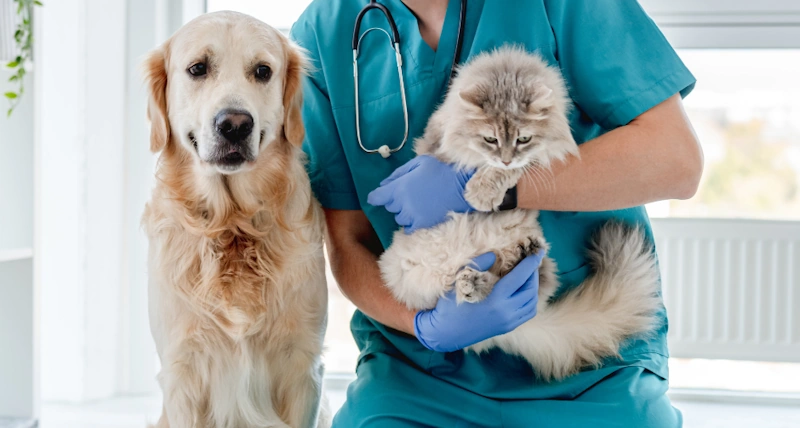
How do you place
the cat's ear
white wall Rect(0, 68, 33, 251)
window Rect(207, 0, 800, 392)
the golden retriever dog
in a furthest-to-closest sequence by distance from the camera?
window Rect(207, 0, 800, 392) < white wall Rect(0, 68, 33, 251) < the golden retriever dog < the cat's ear

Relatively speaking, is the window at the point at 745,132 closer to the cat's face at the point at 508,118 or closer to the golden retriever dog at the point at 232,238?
the cat's face at the point at 508,118

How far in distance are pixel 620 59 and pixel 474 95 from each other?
1.05ft

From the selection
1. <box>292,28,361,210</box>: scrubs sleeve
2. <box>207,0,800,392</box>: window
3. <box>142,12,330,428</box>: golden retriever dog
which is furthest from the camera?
<box>207,0,800,392</box>: window

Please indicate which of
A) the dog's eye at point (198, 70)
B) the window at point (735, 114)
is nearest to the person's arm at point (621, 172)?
the dog's eye at point (198, 70)

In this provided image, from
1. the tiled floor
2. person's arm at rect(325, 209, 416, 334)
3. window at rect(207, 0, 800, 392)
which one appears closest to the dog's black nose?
person's arm at rect(325, 209, 416, 334)

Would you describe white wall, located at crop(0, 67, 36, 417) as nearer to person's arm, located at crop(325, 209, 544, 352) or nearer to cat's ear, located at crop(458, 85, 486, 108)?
person's arm, located at crop(325, 209, 544, 352)

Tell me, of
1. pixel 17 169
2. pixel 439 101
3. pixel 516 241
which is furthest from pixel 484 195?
pixel 17 169

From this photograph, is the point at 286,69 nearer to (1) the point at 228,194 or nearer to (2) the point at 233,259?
(1) the point at 228,194

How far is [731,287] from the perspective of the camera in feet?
9.06

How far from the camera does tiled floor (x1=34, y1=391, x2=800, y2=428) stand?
2287 mm

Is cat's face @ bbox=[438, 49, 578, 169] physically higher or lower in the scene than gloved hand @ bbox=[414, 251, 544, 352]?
higher

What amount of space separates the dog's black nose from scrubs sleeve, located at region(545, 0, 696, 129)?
2.20ft

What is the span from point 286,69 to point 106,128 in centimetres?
133

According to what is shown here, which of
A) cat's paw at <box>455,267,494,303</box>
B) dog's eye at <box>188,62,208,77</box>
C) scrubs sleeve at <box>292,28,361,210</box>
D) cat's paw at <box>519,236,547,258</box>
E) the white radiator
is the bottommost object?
the white radiator
